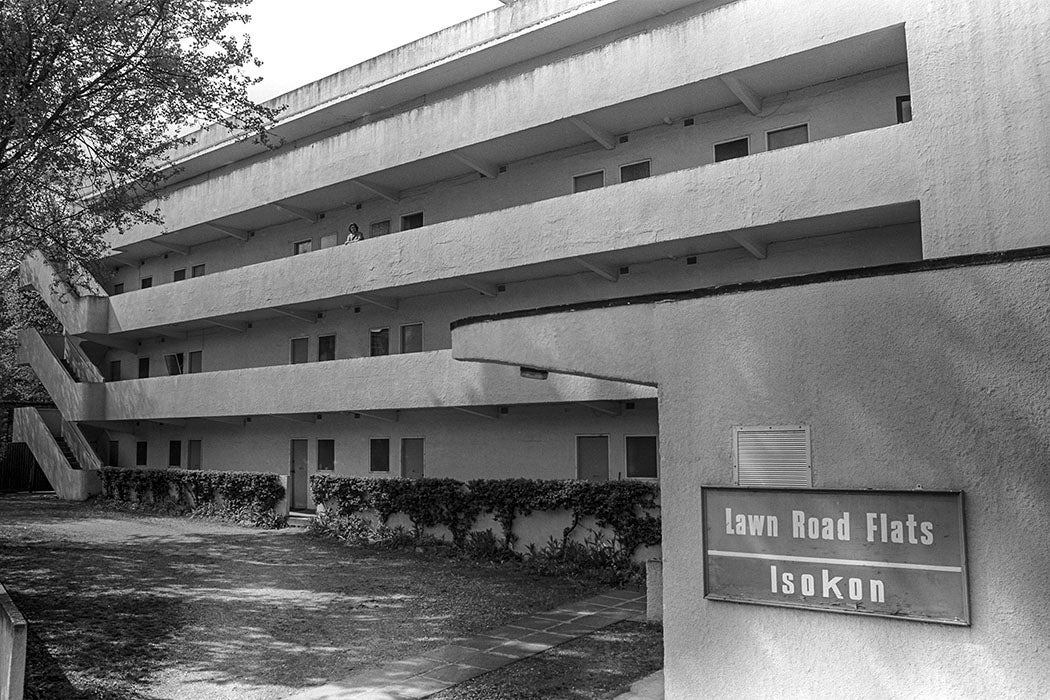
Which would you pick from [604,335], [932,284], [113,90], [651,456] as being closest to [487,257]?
[651,456]

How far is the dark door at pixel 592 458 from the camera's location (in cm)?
1723

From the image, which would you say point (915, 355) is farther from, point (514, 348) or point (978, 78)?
point (978, 78)

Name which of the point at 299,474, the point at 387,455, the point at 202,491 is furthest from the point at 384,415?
the point at 202,491

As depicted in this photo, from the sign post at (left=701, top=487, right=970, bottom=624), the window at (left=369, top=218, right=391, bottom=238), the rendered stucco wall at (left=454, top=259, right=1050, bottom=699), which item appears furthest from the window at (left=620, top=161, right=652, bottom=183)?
the sign post at (left=701, top=487, right=970, bottom=624)

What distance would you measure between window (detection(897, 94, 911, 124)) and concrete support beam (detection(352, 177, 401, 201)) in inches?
482

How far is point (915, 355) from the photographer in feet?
18.4

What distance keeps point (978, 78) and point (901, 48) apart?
1.86 m

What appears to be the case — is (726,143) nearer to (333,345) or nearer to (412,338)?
(412,338)

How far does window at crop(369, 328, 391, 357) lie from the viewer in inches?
847

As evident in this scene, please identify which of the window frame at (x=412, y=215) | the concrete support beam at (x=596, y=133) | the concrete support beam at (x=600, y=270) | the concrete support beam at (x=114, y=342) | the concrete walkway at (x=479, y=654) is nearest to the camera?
the concrete walkway at (x=479, y=654)

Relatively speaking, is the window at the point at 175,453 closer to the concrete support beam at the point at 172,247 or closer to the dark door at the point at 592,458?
the concrete support beam at the point at 172,247

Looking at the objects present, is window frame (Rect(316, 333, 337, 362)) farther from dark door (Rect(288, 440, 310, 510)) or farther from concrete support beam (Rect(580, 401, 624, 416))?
concrete support beam (Rect(580, 401, 624, 416))

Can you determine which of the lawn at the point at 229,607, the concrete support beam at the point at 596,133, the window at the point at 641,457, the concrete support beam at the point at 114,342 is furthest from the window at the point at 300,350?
the window at the point at 641,457

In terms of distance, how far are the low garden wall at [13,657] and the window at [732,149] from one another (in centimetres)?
1389
